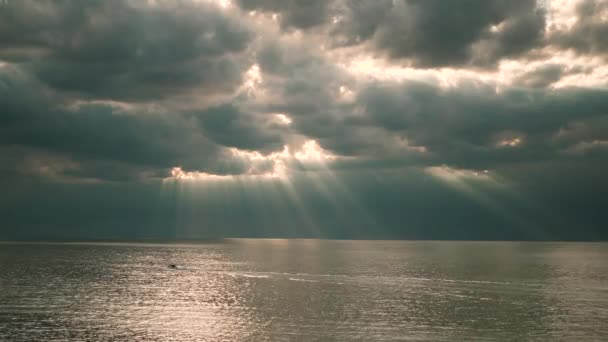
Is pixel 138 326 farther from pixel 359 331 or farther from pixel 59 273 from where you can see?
pixel 59 273

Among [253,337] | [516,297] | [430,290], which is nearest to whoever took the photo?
[253,337]

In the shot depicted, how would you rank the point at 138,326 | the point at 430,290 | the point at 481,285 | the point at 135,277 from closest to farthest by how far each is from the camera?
1. the point at 138,326
2. the point at 430,290
3. the point at 481,285
4. the point at 135,277

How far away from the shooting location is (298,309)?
8812 cm

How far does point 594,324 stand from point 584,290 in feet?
160

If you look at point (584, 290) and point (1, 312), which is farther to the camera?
point (584, 290)

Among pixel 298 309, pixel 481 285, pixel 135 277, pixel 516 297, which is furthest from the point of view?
pixel 135 277

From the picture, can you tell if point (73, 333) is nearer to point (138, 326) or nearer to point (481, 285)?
point (138, 326)

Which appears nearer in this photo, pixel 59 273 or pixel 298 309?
pixel 298 309

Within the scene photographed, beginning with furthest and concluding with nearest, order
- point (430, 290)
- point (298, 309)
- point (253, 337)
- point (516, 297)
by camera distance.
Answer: point (430, 290) → point (516, 297) → point (298, 309) → point (253, 337)

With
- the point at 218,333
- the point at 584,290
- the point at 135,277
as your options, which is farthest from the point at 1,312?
the point at 584,290

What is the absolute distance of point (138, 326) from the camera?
7225 centimetres

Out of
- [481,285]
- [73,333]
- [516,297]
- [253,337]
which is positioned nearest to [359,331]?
[253,337]

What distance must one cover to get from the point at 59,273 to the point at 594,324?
144m

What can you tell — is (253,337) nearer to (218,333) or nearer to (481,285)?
(218,333)
